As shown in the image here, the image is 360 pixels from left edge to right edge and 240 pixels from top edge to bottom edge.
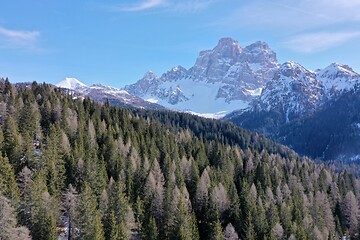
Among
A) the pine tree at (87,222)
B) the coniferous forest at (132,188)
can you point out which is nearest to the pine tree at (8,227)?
the coniferous forest at (132,188)

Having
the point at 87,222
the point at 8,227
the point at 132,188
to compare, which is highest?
the point at 132,188

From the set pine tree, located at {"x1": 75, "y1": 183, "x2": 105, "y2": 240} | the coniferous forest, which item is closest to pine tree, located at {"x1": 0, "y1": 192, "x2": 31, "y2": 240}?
the coniferous forest

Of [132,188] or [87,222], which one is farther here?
[132,188]

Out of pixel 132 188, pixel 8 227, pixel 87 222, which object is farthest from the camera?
pixel 132 188

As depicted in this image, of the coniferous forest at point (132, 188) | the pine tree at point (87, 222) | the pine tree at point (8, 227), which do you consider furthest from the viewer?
→ the coniferous forest at point (132, 188)

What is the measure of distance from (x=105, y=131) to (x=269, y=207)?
194ft

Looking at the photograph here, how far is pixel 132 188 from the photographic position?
99.8m

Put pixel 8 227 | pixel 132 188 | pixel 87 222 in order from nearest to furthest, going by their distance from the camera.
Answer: pixel 8 227, pixel 87 222, pixel 132 188

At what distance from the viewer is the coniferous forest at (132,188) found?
238ft

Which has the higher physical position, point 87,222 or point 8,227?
point 87,222

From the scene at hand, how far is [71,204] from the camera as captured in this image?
74250 millimetres

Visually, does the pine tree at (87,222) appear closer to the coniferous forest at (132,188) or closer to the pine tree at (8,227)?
the coniferous forest at (132,188)

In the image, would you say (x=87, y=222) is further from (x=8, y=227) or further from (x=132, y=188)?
(x=132, y=188)

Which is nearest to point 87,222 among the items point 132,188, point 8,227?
point 8,227
